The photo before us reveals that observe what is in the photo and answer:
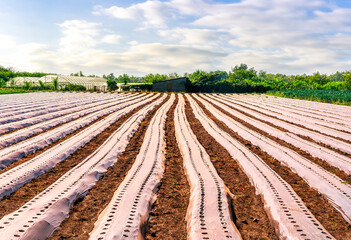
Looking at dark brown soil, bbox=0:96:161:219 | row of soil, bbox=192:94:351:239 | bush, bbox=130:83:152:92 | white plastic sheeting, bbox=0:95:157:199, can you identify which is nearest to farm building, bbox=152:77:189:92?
bush, bbox=130:83:152:92

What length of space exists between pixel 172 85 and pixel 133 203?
127 ft

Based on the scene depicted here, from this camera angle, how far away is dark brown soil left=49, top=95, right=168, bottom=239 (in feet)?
9.48

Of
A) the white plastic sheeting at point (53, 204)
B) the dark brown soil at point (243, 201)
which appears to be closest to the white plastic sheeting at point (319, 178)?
the dark brown soil at point (243, 201)

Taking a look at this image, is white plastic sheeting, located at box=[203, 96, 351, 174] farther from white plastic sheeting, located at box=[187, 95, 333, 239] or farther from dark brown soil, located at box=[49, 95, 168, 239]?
dark brown soil, located at box=[49, 95, 168, 239]

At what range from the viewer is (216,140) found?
7.48 metres

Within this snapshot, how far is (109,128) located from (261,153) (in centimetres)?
537

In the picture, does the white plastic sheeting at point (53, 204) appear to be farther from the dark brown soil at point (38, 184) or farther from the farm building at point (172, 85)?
the farm building at point (172, 85)

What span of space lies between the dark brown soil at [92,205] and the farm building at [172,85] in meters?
36.1

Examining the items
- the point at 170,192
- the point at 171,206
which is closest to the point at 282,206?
the point at 171,206

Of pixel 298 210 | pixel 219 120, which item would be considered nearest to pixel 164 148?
pixel 298 210

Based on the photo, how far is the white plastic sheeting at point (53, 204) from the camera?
2688mm

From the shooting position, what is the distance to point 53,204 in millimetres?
3252

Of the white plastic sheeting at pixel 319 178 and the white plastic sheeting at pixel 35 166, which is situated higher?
the white plastic sheeting at pixel 35 166

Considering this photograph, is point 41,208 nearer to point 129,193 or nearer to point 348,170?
point 129,193
